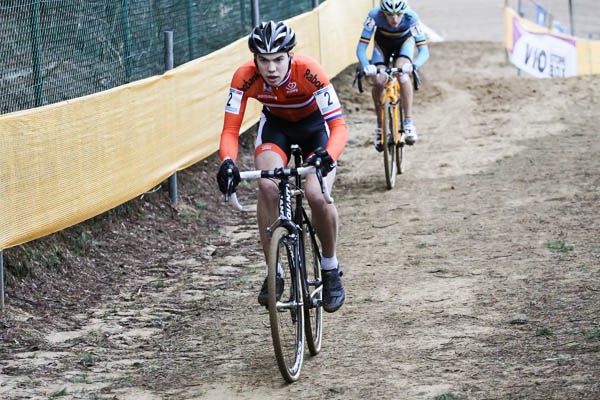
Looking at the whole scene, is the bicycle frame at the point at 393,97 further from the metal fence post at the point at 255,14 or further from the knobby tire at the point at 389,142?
the metal fence post at the point at 255,14

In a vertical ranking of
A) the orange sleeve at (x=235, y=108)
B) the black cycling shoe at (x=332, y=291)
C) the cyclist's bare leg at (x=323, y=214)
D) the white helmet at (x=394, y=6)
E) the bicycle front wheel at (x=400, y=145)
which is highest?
the orange sleeve at (x=235, y=108)

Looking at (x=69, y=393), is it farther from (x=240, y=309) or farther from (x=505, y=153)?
(x=505, y=153)

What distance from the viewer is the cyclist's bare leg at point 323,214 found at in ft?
20.6

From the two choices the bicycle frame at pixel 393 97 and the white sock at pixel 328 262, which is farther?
the bicycle frame at pixel 393 97

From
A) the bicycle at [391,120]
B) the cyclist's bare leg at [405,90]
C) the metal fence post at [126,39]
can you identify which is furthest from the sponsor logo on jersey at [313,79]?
the cyclist's bare leg at [405,90]

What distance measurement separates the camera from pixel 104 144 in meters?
8.60

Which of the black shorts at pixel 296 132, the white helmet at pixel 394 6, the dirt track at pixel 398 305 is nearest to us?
the dirt track at pixel 398 305

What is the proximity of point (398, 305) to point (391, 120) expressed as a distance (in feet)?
14.4

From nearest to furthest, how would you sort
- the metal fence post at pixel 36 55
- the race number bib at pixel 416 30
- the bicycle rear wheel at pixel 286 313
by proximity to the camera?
the bicycle rear wheel at pixel 286 313 < the metal fence post at pixel 36 55 < the race number bib at pixel 416 30

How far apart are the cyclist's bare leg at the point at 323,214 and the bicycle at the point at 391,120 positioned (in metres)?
4.76

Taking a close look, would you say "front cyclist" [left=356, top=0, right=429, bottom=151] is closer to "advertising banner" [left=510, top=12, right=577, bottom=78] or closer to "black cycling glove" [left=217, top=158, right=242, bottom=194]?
"black cycling glove" [left=217, top=158, right=242, bottom=194]

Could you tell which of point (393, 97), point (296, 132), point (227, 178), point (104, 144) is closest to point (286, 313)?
point (227, 178)

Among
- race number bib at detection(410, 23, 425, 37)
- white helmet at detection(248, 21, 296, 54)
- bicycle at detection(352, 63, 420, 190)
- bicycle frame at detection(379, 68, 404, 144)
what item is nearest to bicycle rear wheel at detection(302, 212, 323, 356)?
white helmet at detection(248, 21, 296, 54)

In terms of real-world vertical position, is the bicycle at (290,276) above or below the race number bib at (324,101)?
below
